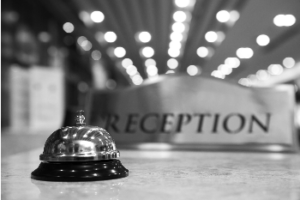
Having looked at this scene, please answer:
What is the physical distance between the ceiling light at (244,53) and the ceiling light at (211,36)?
6.69 ft

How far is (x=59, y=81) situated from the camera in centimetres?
704

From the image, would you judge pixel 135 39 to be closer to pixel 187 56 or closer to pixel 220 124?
pixel 187 56

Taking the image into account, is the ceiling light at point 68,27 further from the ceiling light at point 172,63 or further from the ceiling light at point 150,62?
the ceiling light at point 172,63

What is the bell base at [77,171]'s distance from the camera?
2.56ft

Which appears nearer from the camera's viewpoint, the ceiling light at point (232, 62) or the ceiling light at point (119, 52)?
the ceiling light at point (119, 52)

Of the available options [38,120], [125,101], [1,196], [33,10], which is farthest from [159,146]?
[33,10]

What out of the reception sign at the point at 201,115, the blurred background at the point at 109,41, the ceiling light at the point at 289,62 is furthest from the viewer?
the ceiling light at the point at 289,62

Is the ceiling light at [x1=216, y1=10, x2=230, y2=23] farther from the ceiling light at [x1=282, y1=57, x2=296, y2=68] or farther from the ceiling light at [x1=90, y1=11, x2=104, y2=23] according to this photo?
the ceiling light at [x1=282, y1=57, x2=296, y2=68]

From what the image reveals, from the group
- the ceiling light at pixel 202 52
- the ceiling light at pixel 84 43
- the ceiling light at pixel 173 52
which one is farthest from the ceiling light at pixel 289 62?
the ceiling light at pixel 84 43

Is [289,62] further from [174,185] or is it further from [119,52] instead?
[174,185]

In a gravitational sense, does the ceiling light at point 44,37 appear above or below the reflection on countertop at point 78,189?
above

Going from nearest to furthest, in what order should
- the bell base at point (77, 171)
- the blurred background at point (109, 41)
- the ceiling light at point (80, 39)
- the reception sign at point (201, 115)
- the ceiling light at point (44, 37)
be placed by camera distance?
the bell base at point (77, 171), the reception sign at point (201, 115), the blurred background at point (109, 41), the ceiling light at point (44, 37), the ceiling light at point (80, 39)

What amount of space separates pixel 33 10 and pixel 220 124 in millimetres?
8240

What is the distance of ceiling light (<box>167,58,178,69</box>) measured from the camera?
49.7ft
